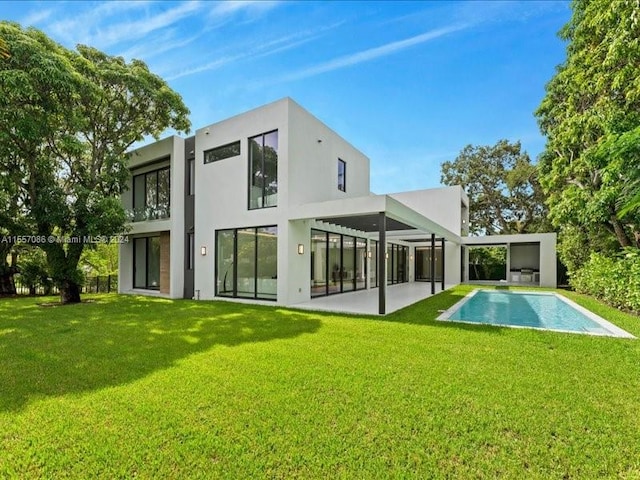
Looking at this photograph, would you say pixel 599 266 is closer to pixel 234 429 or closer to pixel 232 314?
pixel 232 314

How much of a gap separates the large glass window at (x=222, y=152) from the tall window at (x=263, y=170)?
0.71 m

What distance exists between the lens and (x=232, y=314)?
9.68 metres

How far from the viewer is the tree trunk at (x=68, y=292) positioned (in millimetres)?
12172

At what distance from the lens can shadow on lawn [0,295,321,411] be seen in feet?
15.3

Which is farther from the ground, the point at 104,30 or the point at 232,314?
the point at 104,30

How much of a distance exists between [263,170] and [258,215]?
1638 millimetres

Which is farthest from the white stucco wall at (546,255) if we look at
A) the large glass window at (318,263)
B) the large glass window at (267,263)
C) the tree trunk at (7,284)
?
the tree trunk at (7,284)

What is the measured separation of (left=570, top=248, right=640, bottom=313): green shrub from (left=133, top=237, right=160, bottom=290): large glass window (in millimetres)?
17506

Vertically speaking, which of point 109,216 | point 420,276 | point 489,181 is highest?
point 489,181

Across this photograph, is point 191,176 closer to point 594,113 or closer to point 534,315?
point 534,315

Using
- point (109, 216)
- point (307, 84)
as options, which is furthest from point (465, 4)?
point (109, 216)

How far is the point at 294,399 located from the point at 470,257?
83.9ft

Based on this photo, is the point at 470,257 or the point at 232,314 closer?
the point at 232,314

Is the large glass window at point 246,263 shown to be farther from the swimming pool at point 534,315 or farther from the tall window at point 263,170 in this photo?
the swimming pool at point 534,315
